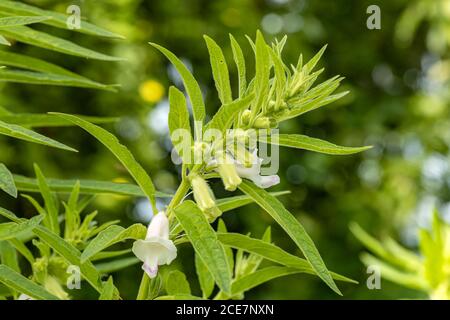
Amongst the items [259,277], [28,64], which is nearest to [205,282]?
[259,277]

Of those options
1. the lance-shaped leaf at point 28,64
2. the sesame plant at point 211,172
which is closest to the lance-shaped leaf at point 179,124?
the sesame plant at point 211,172

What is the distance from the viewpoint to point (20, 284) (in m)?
0.60

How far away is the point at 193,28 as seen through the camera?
2529mm

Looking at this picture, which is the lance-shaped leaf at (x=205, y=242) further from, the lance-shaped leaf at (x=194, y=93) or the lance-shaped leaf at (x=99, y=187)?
the lance-shaped leaf at (x=99, y=187)

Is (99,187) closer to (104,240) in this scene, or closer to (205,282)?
(205,282)

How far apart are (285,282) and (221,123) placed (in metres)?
1.90

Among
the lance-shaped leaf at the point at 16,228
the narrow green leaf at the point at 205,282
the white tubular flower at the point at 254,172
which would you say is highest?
the white tubular flower at the point at 254,172

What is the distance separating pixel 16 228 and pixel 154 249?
0.10 meters

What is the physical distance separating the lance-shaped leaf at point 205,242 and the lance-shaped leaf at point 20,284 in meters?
0.14

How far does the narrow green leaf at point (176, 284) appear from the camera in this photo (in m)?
0.65

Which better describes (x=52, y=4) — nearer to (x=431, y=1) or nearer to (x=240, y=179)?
(x=431, y=1)

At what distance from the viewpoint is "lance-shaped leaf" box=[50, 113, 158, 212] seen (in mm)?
542

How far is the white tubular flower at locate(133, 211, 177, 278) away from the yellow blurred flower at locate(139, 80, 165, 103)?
1.89 m

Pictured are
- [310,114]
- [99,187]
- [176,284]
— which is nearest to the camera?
[176,284]
